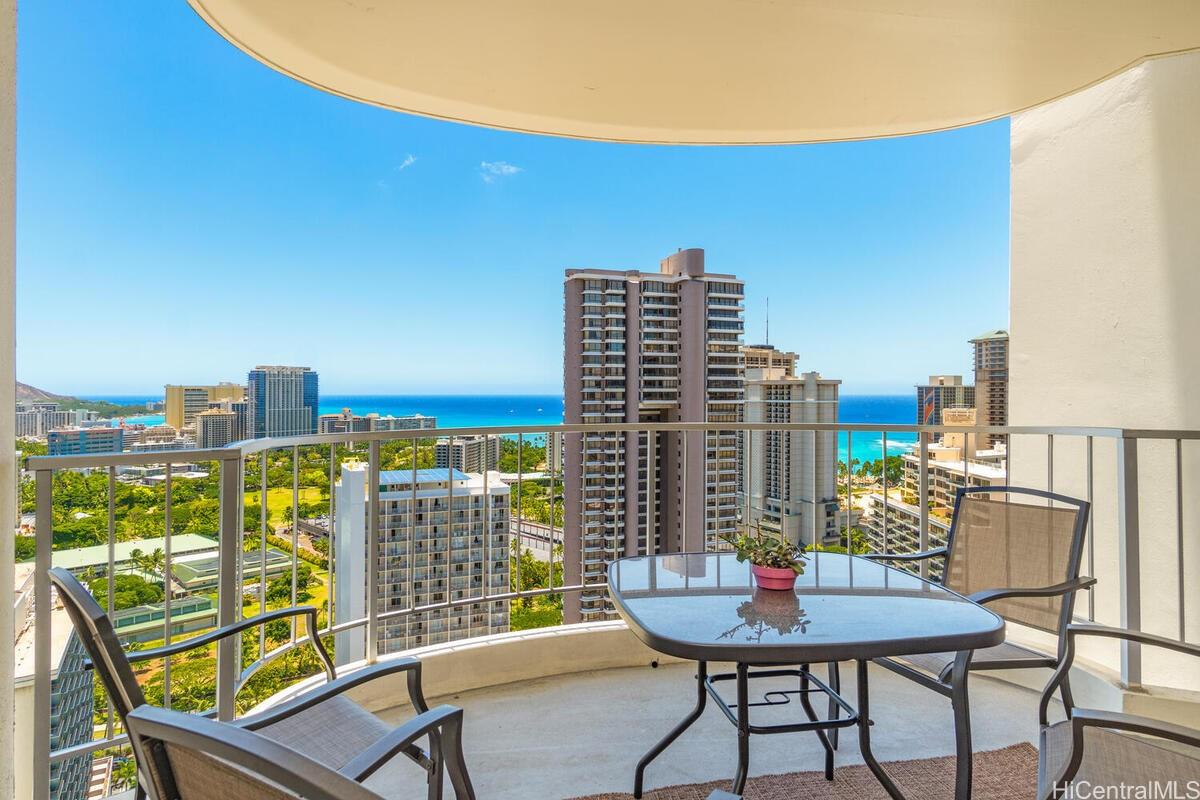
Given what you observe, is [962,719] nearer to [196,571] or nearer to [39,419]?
[196,571]

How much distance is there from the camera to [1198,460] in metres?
2.98

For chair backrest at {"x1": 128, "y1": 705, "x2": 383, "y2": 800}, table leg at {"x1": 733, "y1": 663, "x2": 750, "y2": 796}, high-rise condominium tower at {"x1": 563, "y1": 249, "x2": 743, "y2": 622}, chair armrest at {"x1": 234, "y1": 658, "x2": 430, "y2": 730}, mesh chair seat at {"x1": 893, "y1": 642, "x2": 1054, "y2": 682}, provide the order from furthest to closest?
high-rise condominium tower at {"x1": 563, "y1": 249, "x2": 743, "y2": 622} → mesh chair seat at {"x1": 893, "y1": 642, "x2": 1054, "y2": 682} → table leg at {"x1": 733, "y1": 663, "x2": 750, "y2": 796} → chair armrest at {"x1": 234, "y1": 658, "x2": 430, "y2": 730} → chair backrest at {"x1": 128, "y1": 705, "x2": 383, "y2": 800}

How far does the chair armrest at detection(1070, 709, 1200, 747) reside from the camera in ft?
4.05

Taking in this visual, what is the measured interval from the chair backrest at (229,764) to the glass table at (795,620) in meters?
1.04

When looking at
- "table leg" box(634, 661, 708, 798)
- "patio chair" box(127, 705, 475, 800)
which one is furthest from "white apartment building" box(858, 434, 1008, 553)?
"patio chair" box(127, 705, 475, 800)

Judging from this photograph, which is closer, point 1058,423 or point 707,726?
point 707,726

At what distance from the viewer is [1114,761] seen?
1.48m

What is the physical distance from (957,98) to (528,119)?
226 cm

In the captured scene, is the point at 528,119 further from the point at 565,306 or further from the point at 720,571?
the point at 565,306

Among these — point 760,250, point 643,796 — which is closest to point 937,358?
point 760,250

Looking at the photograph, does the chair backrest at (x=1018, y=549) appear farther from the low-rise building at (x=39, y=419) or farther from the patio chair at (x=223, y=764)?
the low-rise building at (x=39, y=419)

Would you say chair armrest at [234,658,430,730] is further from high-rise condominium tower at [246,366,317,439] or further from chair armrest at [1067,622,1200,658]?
high-rise condominium tower at [246,366,317,439]

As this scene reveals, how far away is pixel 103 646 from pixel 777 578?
1801 mm

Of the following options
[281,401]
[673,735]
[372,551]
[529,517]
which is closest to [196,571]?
[372,551]
